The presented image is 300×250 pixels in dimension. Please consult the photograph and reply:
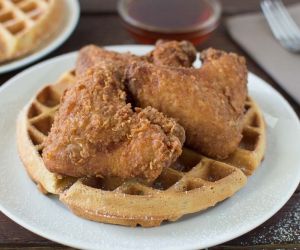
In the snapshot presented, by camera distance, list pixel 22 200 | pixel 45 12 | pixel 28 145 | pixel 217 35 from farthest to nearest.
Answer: pixel 217 35 < pixel 45 12 < pixel 28 145 < pixel 22 200

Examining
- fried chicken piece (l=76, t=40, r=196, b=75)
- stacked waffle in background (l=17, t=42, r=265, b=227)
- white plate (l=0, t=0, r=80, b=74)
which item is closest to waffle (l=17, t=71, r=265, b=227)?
stacked waffle in background (l=17, t=42, r=265, b=227)

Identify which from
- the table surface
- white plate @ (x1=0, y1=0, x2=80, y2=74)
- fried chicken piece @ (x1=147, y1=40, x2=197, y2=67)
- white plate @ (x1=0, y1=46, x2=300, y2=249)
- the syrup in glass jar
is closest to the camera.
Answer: white plate @ (x1=0, y1=46, x2=300, y2=249)

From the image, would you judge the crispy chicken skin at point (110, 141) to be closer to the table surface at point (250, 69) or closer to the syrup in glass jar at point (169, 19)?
the table surface at point (250, 69)

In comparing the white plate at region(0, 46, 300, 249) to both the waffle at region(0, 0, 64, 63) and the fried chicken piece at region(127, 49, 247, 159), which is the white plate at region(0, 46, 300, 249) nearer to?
the fried chicken piece at region(127, 49, 247, 159)

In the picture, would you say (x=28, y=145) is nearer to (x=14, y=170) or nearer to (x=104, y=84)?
(x=14, y=170)

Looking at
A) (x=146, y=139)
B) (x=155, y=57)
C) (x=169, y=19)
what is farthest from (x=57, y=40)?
(x=146, y=139)

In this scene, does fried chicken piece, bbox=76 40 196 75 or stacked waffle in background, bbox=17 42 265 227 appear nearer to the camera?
stacked waffle in background, bbox=17 42 265 227

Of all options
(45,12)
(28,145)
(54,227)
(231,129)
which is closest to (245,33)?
(45,12)
